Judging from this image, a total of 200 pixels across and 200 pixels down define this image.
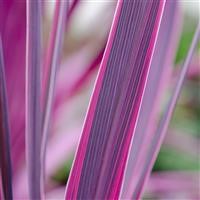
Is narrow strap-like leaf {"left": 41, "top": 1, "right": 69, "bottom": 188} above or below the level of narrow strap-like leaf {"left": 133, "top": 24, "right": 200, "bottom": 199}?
above

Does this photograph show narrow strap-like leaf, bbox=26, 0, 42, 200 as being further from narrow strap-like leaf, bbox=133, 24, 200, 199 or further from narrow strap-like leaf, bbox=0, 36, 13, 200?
narrow strap-like leaf, bbox=133, 24, 200, 199

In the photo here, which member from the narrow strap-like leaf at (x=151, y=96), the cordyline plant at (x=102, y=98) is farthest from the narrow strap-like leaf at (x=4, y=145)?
the narrow strap-like leaf at (x=151, y=96)

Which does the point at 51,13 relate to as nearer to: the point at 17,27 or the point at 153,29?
the point at 17,27

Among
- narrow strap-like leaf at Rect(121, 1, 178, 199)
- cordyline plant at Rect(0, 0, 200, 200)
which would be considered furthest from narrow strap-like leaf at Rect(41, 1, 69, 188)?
narrow strap-like leaf at Rect(121, 1, 178, 199)

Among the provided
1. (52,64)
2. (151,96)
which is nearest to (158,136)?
(151,96)

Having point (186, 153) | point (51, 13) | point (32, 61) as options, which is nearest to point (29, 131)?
point (32, 61)

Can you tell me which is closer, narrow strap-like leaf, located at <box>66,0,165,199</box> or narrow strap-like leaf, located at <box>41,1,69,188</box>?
narrow strap-like leaf, located at <box>66,0,165,199</box>
